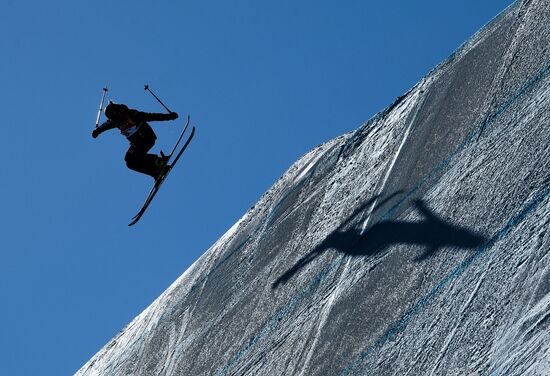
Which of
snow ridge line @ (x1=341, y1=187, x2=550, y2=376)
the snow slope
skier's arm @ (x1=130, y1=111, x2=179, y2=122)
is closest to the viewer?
the snow slope

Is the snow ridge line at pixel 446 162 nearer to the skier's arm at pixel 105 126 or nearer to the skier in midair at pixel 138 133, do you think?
the skier in midair at pixel 138 133

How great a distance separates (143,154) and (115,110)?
70cm

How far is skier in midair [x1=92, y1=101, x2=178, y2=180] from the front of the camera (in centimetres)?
1168

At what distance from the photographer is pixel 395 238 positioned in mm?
7793

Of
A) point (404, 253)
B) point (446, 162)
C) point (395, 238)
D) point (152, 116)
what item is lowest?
point (404, 253)

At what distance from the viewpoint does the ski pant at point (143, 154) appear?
39.2 ft

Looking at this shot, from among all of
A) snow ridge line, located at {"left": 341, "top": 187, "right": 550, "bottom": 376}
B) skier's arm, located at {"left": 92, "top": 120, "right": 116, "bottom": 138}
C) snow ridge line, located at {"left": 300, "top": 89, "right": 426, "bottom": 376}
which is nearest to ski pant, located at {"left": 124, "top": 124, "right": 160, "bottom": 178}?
skier's arm, located at {"left": 92, "top": 120, "right": 116, "bottom": 138}

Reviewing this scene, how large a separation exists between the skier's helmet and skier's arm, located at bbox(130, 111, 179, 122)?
0.30 ft

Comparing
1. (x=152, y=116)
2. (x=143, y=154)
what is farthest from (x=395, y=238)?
(x=143, y=154)

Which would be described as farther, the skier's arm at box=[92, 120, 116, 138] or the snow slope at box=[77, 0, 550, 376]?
the skier's arm at box=[92, 120, 116, 138]

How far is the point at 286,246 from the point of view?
9461mm

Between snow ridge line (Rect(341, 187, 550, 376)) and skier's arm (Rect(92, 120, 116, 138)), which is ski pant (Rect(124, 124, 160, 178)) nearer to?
skier's arm (Rect(92, 120, 116, 138))

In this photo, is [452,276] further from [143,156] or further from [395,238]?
[143,156]

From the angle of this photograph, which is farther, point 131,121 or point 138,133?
point 138,133
